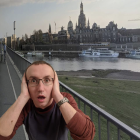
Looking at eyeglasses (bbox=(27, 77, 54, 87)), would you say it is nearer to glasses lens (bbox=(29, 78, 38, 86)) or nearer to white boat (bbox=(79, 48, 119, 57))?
glasses lens (bbox=(29, 78, 38, 86))

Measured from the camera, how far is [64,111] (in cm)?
66

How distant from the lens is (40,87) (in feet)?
2.18

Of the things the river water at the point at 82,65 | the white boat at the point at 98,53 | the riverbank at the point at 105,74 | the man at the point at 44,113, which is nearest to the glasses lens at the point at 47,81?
the man at the point at 44,113

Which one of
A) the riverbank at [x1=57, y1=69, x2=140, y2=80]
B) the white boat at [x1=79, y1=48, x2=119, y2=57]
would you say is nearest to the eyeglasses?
the riverbank at [x1=57, y1=69, x2=140, y2=80]

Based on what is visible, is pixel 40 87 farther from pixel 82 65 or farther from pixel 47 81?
pixel 82 65

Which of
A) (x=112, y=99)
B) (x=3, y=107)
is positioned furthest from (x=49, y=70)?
(x=112, y=99)

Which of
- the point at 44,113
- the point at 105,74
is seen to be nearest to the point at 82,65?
the point at 105,74

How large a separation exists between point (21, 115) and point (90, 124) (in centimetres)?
27

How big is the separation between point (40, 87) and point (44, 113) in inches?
4.5

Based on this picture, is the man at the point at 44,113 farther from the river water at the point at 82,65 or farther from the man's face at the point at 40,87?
the river water at the point at 82,65

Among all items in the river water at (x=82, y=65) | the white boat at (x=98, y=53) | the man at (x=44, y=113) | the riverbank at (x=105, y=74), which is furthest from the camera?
the white boat at (x=98, y=53)

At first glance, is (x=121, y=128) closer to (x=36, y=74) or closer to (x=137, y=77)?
(x=36, y=74)

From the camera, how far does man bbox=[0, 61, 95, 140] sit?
65 centimetres

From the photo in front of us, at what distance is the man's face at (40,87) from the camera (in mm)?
673
